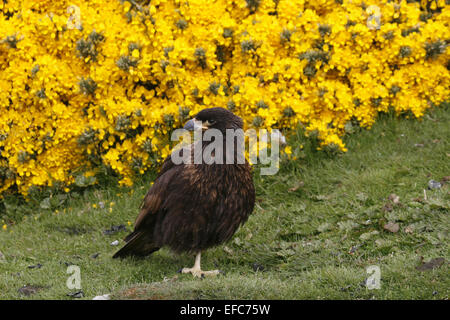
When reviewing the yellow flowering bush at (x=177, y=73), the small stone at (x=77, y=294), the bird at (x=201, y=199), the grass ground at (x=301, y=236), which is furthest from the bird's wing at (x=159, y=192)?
the yellow flowering bush at (x=177, y=73)

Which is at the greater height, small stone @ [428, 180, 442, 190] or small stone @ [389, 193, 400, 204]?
small stone @ [428, 180, 442, 190]

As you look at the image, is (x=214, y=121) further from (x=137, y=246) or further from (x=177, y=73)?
(x=177, y=73)

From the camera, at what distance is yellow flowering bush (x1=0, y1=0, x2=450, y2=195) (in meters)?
7.37

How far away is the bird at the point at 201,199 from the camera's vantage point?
546 cm

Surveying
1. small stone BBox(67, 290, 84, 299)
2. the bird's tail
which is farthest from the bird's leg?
small stone BBox(67, 290, 84, 299)

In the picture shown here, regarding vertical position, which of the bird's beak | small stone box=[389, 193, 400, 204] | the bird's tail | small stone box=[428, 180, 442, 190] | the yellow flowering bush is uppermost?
the yellow flowering bush

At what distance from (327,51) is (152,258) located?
10.4ft

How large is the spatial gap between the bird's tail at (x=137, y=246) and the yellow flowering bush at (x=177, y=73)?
1550 millimetres

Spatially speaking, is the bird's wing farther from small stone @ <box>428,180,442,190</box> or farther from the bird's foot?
small stone @ <box>428,180,442,190</box>

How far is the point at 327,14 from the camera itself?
7.89m

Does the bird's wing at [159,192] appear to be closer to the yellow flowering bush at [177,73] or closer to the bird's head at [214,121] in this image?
the bird's head at [214,121]

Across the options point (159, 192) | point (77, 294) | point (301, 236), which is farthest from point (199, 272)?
point (301, 236)

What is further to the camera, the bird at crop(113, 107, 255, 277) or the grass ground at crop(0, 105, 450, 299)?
the bird at crop(113, 107, 255, 277)
